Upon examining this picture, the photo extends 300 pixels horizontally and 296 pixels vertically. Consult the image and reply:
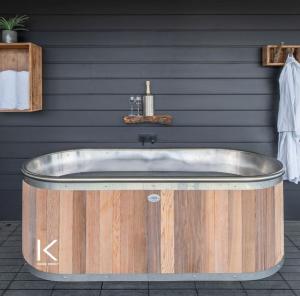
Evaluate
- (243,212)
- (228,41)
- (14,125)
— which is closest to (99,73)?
(14,125)

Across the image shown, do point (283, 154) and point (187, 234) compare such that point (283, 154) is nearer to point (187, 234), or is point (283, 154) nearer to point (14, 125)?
point (187, 234)

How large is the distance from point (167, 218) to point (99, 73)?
1.93m

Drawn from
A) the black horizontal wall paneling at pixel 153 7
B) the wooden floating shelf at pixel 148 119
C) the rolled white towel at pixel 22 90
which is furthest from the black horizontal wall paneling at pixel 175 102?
the black horizontal wall paneling at pixel 153 7

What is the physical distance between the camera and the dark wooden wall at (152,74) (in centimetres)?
384

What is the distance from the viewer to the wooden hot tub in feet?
7.75

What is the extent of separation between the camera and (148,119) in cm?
374

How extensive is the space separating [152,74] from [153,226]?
187 cm

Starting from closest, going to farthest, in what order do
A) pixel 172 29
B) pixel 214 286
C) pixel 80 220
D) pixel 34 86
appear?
1. pixel 80 220
2. pixel 214 286
3. pixel 34 86
4. pixel 172 29

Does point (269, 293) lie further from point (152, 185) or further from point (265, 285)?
point (152, 185)

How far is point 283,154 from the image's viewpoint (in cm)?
377

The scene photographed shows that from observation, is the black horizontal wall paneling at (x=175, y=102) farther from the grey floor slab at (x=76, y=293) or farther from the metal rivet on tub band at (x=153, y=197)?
the grey floor slab at (x=76, y=293)

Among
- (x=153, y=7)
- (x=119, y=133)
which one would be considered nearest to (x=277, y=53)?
(x=153, y=7)

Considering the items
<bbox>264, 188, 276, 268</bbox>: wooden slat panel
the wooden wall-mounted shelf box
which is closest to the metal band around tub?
<bbox>264, 188, 276, 268</bbox>: wooden slat panel

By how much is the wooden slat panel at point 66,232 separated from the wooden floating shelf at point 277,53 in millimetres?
2267
